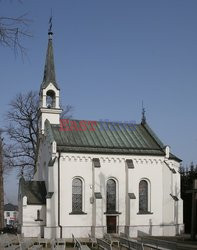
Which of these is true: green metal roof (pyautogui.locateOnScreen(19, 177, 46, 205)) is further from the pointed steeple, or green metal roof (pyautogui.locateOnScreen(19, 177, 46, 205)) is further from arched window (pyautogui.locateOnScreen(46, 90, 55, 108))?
the pointed steeple

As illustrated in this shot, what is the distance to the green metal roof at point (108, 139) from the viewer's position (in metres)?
33.1

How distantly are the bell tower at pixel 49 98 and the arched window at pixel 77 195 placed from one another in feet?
18.9

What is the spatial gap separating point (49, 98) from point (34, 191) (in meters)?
8.86

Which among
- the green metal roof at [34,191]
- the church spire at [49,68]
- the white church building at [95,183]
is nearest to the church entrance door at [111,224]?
the white church building at [95,183]

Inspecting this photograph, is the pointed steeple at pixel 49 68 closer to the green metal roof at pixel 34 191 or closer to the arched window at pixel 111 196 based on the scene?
the green metal roof at pixel 34 191

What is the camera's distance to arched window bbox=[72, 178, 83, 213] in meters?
31.9

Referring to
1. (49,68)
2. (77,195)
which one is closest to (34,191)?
(77,195)

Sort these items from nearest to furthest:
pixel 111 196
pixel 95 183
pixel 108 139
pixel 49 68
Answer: pixel 95 183 < pixel 111 196 < pixel 108 139 < pixel 49 68

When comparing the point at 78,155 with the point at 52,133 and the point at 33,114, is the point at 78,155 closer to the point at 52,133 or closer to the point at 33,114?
the point at 52,133

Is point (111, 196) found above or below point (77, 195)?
below

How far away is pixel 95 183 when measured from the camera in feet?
106

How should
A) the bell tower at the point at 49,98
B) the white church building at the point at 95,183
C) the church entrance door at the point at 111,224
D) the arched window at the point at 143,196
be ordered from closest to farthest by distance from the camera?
the white church building at the point at 95,183 → the church entrance door at the point at 111,224 → the arched window at the point at 143,196 → the bell tower at the point at 49,98

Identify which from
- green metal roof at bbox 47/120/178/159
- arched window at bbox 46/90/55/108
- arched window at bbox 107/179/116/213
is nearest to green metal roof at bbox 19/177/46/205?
green metal roof at bbox 47/120/178/159

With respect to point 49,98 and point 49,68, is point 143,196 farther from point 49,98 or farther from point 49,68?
point 49,68
